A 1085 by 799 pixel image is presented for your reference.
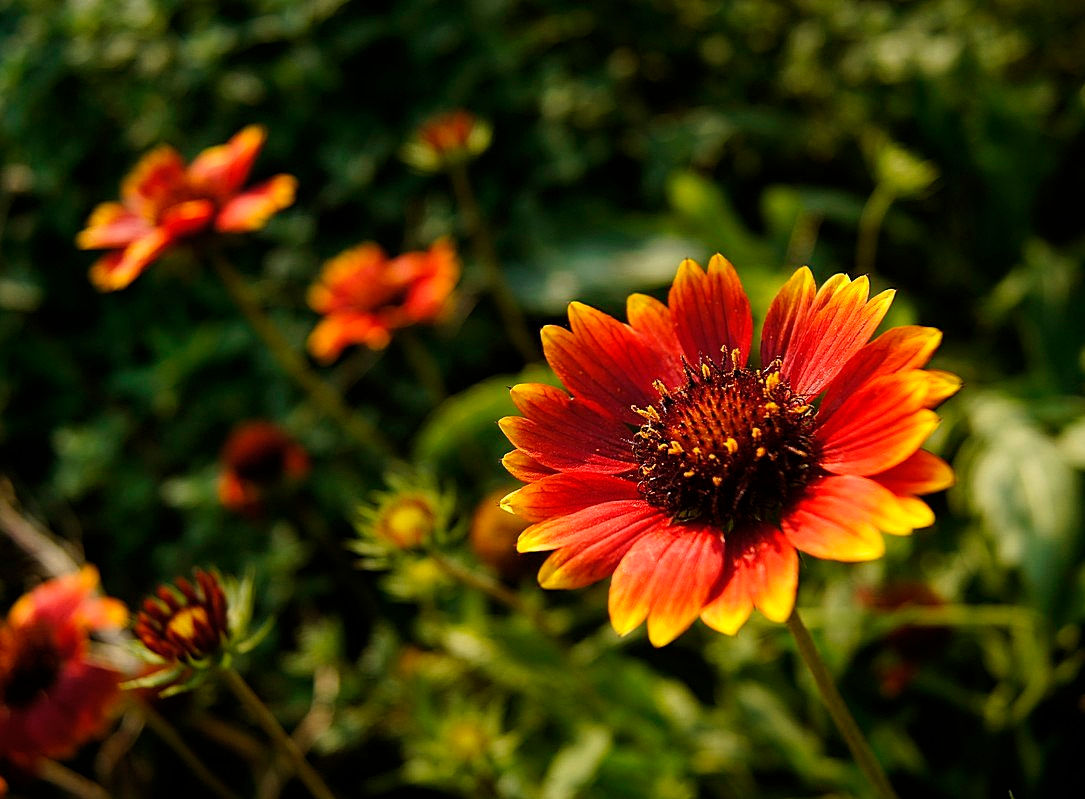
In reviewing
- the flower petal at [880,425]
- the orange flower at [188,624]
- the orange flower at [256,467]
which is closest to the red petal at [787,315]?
the flower petal at [880,425]

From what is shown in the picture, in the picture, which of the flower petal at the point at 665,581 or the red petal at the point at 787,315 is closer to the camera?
the flower petal at the point at 665,581

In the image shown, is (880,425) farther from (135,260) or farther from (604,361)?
(135,260)

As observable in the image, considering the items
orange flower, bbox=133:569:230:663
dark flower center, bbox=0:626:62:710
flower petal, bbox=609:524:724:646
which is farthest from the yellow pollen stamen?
dark flower center, bbox=0:626:62:710

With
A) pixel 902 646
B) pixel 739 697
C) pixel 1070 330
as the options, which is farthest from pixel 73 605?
pixel 1070 330

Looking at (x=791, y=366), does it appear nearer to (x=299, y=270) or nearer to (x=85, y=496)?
(x=299, y=270)

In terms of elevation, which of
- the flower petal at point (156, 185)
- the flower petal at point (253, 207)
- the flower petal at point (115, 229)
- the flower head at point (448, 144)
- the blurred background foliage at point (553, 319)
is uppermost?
the flower petal at point (156, 185)

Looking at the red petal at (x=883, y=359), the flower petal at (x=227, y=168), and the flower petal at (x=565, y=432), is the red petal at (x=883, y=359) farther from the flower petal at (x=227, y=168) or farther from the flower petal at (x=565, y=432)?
the flower petal at (x=227, y=168)
